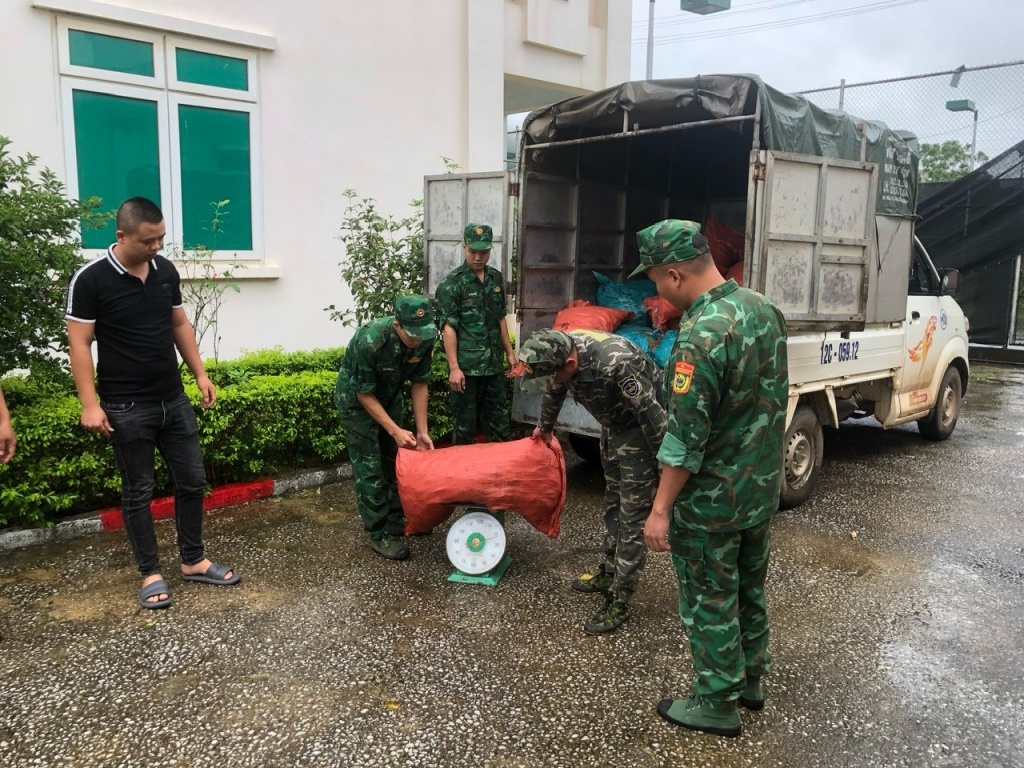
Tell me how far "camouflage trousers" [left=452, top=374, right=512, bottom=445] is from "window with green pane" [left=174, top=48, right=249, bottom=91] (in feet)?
13.3

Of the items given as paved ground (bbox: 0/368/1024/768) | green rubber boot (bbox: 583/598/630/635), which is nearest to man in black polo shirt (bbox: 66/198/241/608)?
paved ground (bbox: 0/368/1024/768)

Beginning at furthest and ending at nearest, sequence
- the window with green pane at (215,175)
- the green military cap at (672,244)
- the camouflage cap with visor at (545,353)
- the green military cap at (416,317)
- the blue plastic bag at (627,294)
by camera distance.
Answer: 1. the window with green pane at (215,175)
2. the blue plastic bag at (627,294)
3. the green military cap at (416,317)
4. the camouflage cap with visor at (545,353)
5. the green military cap at (672,244)

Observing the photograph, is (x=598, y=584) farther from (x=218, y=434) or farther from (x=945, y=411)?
(x=945, y=411)

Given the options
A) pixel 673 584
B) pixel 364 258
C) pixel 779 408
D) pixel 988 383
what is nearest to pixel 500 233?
pixel 364 258

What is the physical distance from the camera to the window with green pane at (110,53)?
252 inches

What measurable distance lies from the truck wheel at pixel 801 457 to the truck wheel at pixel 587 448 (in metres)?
1.42

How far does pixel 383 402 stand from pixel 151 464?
1202mm

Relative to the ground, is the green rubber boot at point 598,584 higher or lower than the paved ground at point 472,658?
higher

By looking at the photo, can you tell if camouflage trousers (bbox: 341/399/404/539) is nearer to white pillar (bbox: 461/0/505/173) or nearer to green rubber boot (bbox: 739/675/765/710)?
green rubber boot (bbox: 739/675/765/710)

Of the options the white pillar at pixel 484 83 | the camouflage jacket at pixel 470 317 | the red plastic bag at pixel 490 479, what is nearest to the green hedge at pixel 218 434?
the camouflage jacket at pixel 470 317

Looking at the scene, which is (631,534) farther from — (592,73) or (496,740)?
(592,73)

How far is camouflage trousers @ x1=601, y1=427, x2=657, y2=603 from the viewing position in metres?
3.46

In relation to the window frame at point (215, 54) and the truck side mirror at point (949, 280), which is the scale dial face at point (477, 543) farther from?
the window frame at point (215, 54)

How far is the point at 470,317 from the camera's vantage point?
17.4ft
